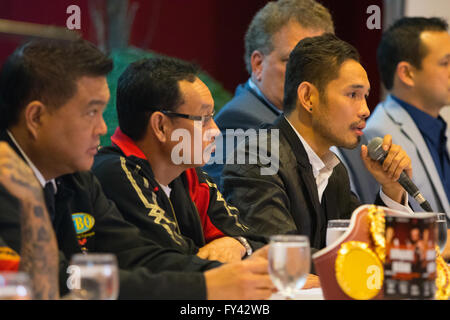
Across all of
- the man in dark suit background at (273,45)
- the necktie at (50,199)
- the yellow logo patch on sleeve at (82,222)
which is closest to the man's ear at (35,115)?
the necktie at (50,199)

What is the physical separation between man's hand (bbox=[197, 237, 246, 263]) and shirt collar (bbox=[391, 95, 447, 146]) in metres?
1.70

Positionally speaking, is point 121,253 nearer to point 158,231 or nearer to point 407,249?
point 158,231

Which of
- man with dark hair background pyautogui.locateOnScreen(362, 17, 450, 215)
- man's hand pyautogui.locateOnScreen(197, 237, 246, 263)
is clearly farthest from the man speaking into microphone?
man with dark hair background pyautogui.locateOnScreen(362, 17, 450, 215)

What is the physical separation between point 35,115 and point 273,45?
1912 millimetres

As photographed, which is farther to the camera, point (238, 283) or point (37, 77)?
point (37, 77)

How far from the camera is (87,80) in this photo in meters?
1.61

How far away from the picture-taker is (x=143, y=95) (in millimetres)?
2084

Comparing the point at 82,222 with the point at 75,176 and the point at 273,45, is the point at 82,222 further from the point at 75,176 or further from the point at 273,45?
the point at 273,45

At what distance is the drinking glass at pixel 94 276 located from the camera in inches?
45.1

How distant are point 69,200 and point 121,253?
18 cm

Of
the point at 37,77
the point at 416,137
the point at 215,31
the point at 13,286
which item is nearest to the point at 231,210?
the point at 37,77

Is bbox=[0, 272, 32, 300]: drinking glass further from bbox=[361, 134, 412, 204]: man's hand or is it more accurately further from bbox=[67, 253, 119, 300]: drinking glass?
bbox=[361, 134, 412, 204]: man's hand
